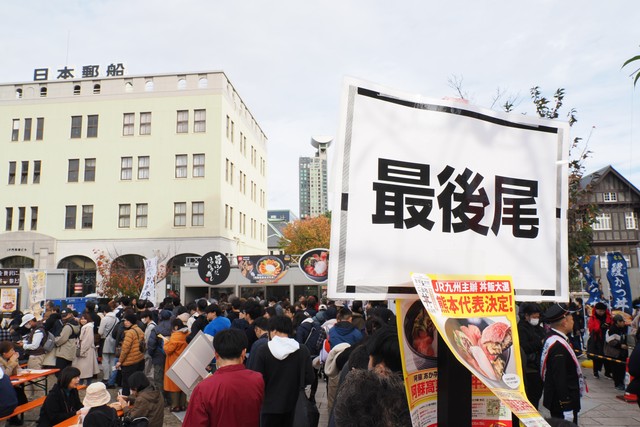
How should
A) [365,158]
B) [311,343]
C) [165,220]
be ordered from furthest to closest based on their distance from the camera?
[165,220] < [311,343] < [365,158]

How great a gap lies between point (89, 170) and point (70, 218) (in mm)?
3325

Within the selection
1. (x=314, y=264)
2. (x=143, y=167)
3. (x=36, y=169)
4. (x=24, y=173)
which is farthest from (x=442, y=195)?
(x=24, y=173)

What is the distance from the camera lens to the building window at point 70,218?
29.8 meters

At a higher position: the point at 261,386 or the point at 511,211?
the point at 511,211

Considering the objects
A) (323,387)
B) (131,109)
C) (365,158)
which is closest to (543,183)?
(365,158)

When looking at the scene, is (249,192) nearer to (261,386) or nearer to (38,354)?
(38,354)

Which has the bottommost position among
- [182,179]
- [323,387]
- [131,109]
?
[323,387]

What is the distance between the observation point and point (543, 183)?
2305 mm

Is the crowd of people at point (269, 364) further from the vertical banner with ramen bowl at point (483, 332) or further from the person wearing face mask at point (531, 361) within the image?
the vertical banner with ramen bowl at point (483, 332)

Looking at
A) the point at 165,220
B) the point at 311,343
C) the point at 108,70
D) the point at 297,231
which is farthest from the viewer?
the point at 297,231

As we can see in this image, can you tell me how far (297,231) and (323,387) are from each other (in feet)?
120

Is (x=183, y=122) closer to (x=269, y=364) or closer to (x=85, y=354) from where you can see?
(x=85, y=354)

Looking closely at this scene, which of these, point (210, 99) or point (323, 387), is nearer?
point (323, 387)

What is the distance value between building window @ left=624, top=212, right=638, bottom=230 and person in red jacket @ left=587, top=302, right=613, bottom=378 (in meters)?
36.1
